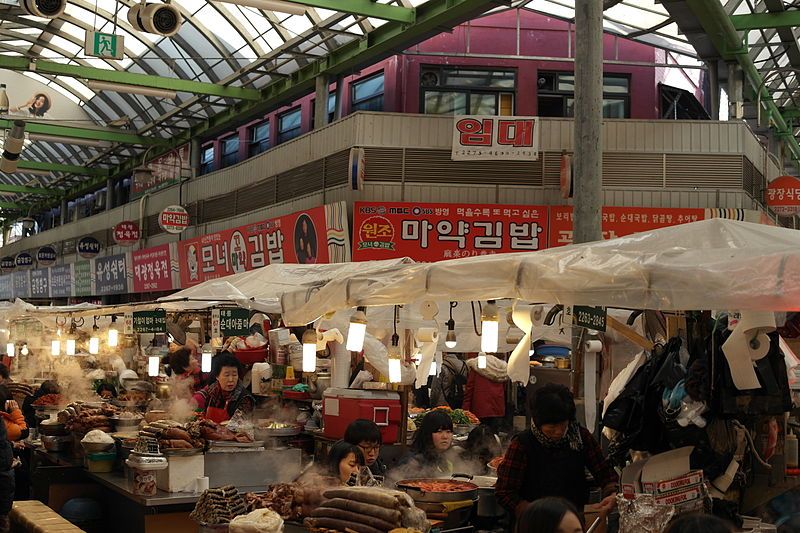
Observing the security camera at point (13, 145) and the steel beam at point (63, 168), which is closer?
the security camera at point (13, 145)

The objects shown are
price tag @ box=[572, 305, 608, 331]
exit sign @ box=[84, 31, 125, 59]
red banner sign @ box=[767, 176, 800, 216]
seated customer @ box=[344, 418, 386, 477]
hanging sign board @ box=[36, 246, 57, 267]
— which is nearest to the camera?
price tag @ box=[572, 305, 608, 331]

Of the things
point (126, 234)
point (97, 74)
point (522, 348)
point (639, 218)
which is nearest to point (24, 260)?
point (126, 234)

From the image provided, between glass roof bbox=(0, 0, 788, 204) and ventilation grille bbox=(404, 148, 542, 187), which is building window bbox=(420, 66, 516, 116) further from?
ventilation grille bbox=(404, 148, 542, 187)

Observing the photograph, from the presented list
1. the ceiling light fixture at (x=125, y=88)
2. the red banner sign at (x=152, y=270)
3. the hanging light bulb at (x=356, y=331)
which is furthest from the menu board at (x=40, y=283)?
the hanging light bulb at (x=356, y=331)

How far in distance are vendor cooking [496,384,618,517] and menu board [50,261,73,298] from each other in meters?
30.4

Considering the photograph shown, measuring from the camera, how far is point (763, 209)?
55.1 feet

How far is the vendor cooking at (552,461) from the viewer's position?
5840mm

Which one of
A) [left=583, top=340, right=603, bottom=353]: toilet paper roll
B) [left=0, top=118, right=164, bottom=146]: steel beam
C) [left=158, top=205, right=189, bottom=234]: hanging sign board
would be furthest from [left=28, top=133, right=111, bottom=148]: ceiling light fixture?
[left=583, top=340, right=603, bottom=353]: toilet paper roll

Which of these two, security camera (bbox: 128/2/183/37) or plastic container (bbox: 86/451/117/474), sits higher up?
security camera (bbox: 128/2/183/37)

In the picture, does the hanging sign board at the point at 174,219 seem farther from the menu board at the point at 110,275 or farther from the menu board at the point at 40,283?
the menu board at the point at 40,283

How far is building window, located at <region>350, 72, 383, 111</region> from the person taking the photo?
1850 centimetres

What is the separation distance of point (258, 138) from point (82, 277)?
1238 centimetres

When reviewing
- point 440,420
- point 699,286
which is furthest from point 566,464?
point 440,420

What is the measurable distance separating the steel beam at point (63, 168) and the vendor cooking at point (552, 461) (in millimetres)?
26070
